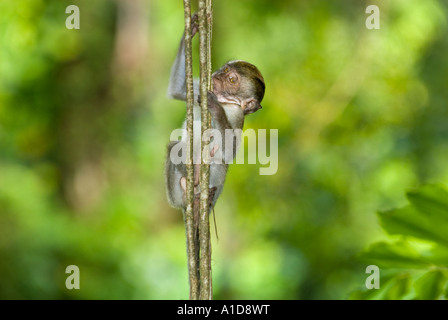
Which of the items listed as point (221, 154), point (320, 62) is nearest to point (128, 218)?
point (320, 62)

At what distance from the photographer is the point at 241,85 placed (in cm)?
198

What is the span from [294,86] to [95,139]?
6.34ft

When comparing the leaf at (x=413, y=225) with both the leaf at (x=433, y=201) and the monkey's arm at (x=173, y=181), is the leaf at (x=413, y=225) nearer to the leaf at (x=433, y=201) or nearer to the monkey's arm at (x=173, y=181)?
the leaf at (x=433, y=201)

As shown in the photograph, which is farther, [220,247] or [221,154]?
[220,247]

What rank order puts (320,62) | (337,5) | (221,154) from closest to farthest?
(221,154) < (320,62) < (337,5)

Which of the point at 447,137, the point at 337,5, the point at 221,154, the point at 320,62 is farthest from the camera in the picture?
the point at 337,5

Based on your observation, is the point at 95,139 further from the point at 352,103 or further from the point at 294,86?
the point at 352,103

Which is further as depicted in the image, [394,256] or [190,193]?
[394,256]

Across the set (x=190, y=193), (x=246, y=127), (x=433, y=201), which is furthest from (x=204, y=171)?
(x=246, y=127)

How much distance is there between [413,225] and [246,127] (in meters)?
3.52

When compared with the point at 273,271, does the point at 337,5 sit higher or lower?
higher

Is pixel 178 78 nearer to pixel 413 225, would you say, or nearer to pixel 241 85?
pixel 241 85

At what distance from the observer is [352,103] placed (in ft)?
17.3

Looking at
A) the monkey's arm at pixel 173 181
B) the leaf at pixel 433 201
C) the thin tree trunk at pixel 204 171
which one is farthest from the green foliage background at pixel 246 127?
the thin tree trunk at pixel 204 171
